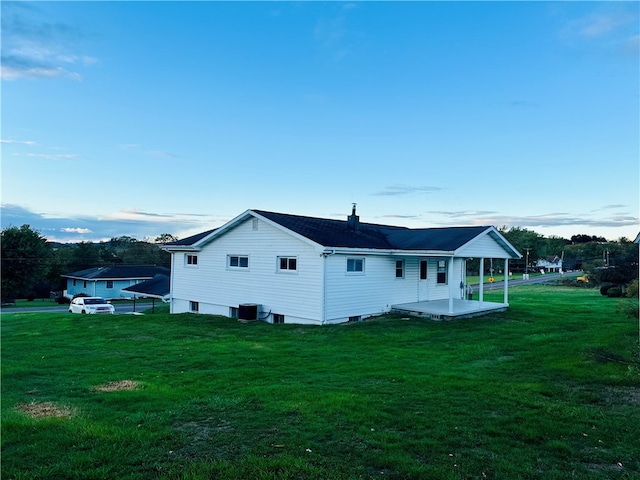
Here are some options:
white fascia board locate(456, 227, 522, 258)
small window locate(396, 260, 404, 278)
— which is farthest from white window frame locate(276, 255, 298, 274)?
white fascia board locate(456, 227, 522, 258)

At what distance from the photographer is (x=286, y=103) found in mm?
22750

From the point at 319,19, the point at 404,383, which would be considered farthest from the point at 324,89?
the point at 404,383

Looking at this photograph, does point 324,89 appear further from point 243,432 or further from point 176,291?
point 243,432

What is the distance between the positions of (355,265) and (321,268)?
2163 mm

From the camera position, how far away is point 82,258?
Result: 229ft

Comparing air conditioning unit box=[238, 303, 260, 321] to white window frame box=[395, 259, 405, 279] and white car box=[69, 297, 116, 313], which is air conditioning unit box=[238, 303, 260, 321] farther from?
white car box=[69, 297, 116, 313]

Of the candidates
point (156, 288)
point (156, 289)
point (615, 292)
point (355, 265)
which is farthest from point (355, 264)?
point (615, 292)

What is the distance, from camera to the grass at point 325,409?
4387mm

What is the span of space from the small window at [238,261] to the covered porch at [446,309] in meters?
7.34

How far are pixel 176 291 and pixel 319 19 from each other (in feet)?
52.8

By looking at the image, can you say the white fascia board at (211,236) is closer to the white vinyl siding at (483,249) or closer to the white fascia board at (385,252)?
the white fascia board at (385,252)

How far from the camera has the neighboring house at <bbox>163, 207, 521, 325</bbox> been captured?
1747cm

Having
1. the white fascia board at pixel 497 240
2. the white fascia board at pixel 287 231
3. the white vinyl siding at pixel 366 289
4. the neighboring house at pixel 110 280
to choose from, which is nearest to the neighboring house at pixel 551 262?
the neighboring house at pixel 110 280

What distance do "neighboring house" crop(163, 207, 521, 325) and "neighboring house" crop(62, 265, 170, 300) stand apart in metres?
32.7
